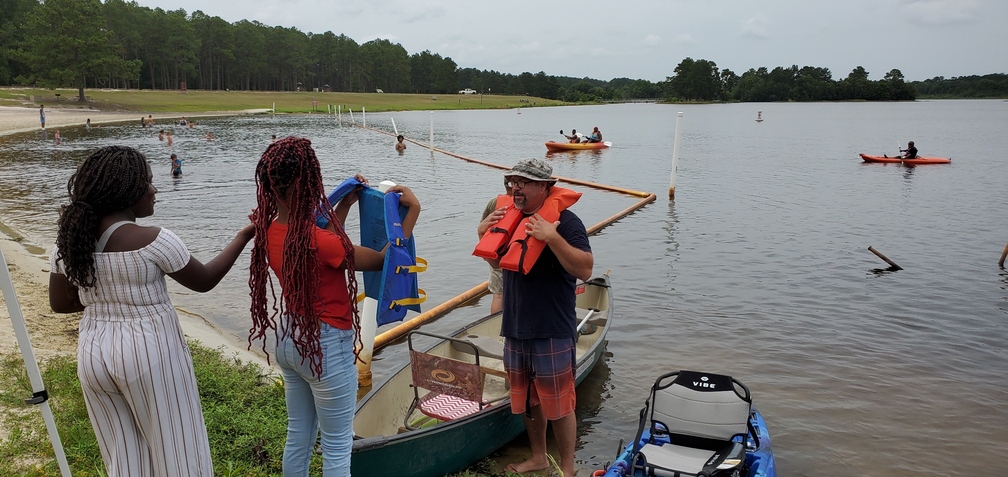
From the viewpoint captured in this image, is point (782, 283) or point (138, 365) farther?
point (782, 283)

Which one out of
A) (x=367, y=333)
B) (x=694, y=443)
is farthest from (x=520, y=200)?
(x=367, y=333)

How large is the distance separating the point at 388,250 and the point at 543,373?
5.27 ft

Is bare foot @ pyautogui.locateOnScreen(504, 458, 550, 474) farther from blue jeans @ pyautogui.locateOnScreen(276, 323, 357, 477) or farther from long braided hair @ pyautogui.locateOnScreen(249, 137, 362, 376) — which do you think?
long braided hair @ pyautogui.locateOnScreen(249, 137, 362, 376)

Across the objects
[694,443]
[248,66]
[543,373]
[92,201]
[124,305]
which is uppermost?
[248,66]

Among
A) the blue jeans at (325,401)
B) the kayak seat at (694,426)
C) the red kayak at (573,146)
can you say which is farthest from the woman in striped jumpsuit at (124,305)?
the red kayak at (573,146)

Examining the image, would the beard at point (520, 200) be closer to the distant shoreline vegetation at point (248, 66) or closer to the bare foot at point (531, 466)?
the bare foot at point (531, 466)

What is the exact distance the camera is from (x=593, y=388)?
8.27 m

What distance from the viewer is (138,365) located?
117 inches

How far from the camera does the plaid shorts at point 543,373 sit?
4840mm

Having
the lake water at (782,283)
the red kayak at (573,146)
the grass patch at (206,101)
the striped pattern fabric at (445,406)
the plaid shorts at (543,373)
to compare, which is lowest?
the lake water at (782,283)

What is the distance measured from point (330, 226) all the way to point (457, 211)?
17116 mm

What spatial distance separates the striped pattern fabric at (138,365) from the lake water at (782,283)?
4.29 meters

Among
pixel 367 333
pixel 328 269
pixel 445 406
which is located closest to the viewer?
pixel 328 269

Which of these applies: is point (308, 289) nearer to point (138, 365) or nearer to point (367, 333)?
point (138, 365)
